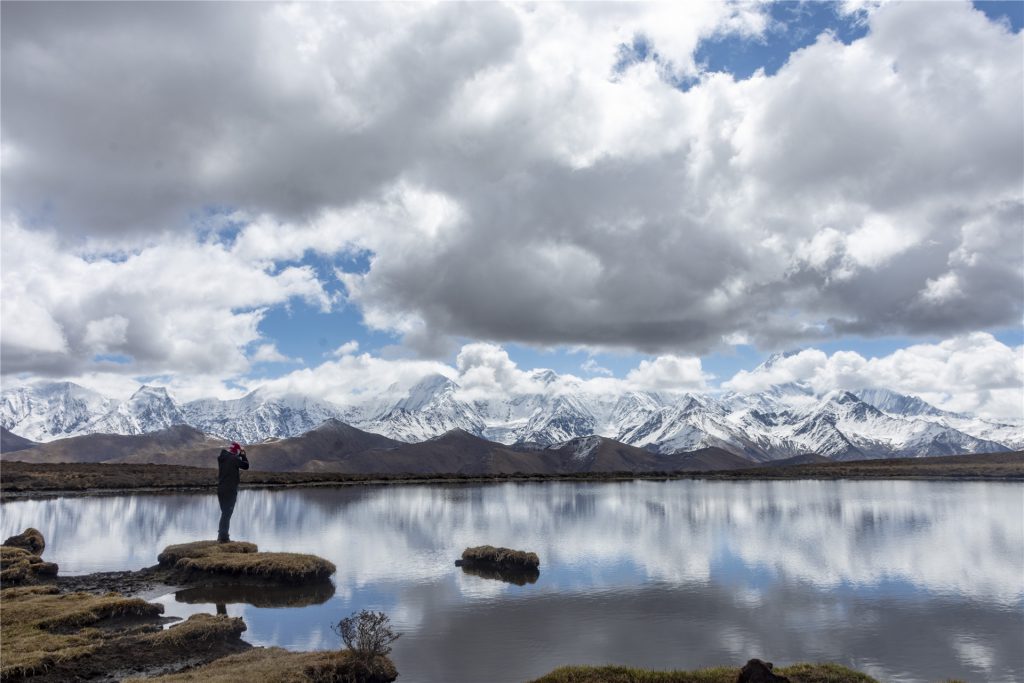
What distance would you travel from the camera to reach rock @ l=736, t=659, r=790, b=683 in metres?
19.6

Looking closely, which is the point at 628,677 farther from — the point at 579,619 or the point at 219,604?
the point at 219,604

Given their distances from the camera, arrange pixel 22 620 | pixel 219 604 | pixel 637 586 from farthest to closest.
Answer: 1. pixel 637 586
2. pixel 219 604
3. pixel 22 620

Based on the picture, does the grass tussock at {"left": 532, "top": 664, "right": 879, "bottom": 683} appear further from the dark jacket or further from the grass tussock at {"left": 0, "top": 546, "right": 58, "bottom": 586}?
the dark jacket

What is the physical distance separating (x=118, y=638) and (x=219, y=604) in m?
9.27

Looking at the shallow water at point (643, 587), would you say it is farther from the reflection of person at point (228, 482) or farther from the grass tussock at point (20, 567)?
the reflection of person at point (228, 482)

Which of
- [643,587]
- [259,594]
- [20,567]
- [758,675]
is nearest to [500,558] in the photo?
[643,587]

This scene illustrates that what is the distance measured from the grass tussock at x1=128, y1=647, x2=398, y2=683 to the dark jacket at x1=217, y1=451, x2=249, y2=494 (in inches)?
1285

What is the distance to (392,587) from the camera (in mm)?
41719

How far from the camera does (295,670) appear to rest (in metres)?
23.9

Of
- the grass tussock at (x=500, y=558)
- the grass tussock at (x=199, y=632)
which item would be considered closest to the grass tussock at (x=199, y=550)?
the grass tussock at (x=500, y=558)

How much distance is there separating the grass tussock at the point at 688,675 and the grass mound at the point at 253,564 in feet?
85.1

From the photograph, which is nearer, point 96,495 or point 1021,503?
point 1021,503

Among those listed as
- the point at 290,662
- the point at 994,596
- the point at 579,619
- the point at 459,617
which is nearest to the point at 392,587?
the point at 459,617

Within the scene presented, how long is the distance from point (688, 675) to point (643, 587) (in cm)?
1865
